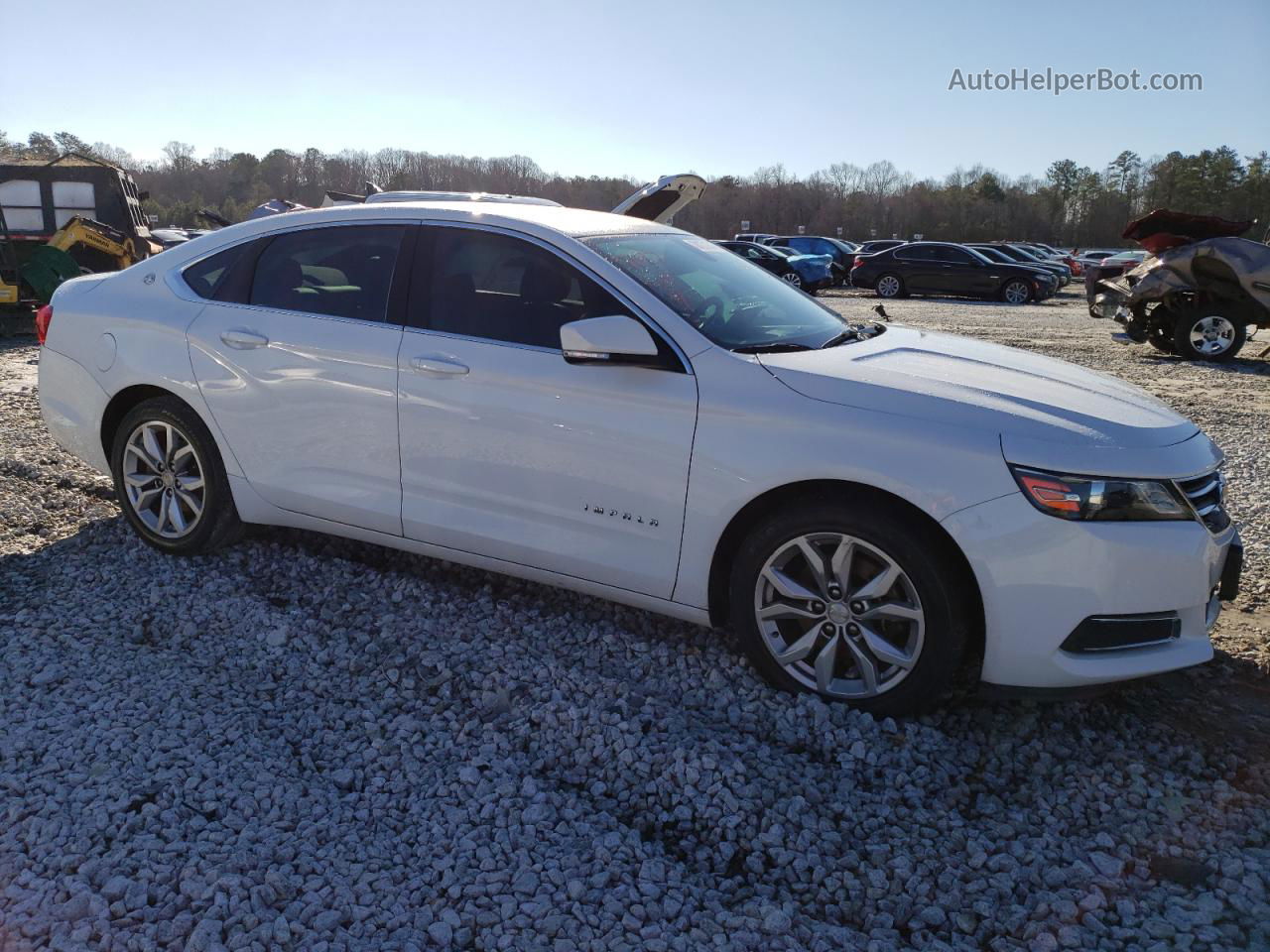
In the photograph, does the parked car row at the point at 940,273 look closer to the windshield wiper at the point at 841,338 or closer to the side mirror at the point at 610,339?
the windshield wiper at the point at 841,338

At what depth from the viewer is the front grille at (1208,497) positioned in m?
3.21

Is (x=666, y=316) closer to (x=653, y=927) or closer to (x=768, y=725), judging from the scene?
(x=768, y=725)

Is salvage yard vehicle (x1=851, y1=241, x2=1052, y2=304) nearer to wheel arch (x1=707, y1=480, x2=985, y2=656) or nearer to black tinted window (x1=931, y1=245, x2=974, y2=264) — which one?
black tinted window (x1=931, y1=245, x2=974, y2=264)

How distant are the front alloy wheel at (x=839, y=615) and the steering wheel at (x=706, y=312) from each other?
0.92 m

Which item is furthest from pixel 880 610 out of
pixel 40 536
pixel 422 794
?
pixel 40 536

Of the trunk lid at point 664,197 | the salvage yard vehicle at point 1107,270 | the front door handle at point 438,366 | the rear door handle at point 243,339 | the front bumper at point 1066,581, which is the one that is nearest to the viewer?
the front bumper at point 1066,581

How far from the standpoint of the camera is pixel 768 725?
3.39m

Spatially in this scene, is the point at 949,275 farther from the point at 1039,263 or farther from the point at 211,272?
the point at 211,272

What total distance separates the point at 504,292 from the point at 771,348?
1100 millimetres

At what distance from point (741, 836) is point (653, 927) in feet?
1.56

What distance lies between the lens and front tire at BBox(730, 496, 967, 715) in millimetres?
3180

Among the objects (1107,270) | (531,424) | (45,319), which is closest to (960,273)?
(1107,270)

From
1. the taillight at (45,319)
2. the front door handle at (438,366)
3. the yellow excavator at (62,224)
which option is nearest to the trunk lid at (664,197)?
the front door handle at (438,366)

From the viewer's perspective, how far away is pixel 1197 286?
40.9ft
